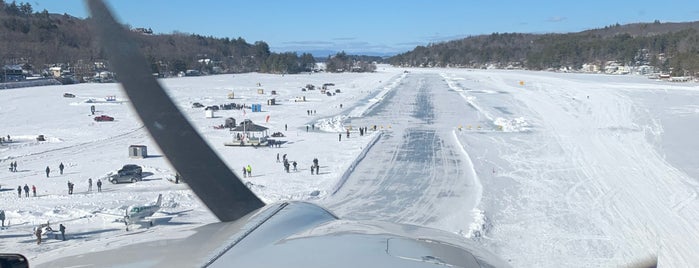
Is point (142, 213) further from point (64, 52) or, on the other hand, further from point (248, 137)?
point (64, 52)

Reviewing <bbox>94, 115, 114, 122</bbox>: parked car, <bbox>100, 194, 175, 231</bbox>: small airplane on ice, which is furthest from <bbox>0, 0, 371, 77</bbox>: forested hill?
<bbox>100, 194, 175, 231</bbox>: small airplane on ice

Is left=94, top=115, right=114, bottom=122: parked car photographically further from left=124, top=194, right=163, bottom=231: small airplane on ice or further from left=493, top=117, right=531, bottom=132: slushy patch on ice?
left=124, top=194, right=163, bottom=231: small airplane on ice

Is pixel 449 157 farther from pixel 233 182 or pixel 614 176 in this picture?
pixel 233 182

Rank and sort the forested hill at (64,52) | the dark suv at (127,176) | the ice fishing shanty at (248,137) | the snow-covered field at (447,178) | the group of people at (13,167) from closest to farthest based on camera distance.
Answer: the snow-covered field at (447,178) < the dark suv at (127,176) < the group of people at (13,167) < the ice fishing shanty at (248,137) < the forested hill at (64,52)

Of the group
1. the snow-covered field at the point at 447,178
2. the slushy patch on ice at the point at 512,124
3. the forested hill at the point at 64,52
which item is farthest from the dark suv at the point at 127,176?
the forested hill at the point at 64,52

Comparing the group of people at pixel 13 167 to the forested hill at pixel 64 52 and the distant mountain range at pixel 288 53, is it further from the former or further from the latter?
the forested hill at pixel 64 52
